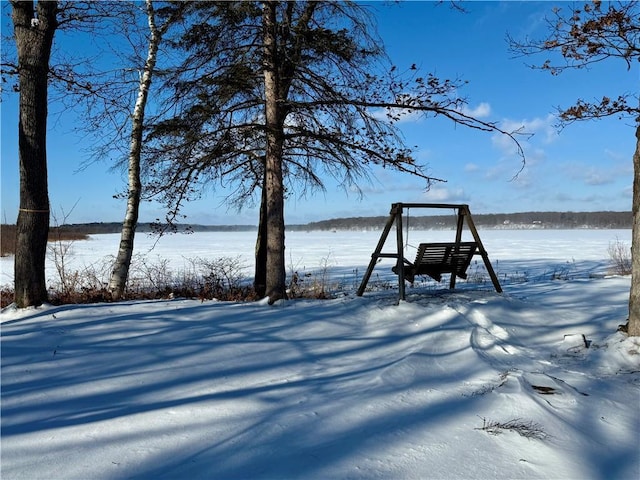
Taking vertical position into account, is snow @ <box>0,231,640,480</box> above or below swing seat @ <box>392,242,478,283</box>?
below

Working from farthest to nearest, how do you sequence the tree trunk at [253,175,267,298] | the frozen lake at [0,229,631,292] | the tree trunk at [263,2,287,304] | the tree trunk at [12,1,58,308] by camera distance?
the frozen lake at [0,229,631,292], the tree trunk at [253,175,267,298], the tree trunk at [263,2,287,304], the tree trunk at [12,1,58,308]

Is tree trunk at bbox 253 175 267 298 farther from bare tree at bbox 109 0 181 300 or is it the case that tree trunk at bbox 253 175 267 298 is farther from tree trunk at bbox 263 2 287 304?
bare tree at bbox 109 0 181 300

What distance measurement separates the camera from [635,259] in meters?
4.71

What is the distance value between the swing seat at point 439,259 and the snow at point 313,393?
1029 millimetres

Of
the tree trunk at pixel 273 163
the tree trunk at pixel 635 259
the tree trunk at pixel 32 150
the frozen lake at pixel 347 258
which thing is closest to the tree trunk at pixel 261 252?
the frozen lake at pixel 347 258

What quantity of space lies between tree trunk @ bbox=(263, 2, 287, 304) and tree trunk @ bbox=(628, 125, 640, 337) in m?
4.33

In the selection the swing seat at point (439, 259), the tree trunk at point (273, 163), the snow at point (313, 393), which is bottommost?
the snow at point (313, 393)

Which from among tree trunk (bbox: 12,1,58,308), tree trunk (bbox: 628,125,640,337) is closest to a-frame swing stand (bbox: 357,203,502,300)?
tree trunk (bbox: 628,125,640,337)

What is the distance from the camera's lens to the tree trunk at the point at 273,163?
6539mm

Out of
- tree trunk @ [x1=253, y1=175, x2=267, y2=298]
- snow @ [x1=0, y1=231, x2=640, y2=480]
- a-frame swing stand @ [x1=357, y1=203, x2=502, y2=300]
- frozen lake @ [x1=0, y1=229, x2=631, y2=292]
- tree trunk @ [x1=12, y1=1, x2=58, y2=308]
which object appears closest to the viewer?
snow @ [x1=0, y1=231, x2=640, y2=480]

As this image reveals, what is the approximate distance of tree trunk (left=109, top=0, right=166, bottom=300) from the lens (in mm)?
8617

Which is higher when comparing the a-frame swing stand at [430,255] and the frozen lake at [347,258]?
the a-frame swing stand at [430,255]

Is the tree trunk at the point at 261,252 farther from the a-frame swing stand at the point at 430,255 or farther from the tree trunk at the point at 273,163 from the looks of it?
the a-frame swing stand at the point at 430,255

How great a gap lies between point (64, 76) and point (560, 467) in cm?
796
